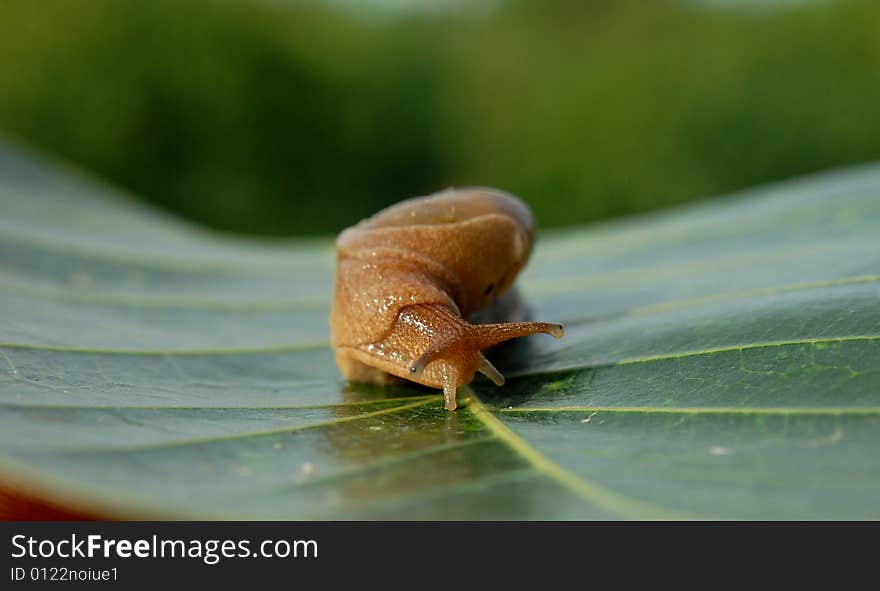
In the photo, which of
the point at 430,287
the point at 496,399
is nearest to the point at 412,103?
the point at 430,287

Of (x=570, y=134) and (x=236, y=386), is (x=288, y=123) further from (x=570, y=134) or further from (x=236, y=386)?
(x=236, y=386)

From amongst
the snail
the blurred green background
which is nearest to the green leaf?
the snail

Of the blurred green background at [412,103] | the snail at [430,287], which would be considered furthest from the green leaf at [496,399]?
the blurred green background at [412,103]

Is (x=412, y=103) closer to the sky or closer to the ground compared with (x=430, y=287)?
closer to the sky

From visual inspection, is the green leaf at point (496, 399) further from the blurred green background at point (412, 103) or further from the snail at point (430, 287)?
the blurred green background at point (412, 103)

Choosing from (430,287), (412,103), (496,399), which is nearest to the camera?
(496,399)

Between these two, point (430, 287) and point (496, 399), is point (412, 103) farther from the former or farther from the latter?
point (496, 399)

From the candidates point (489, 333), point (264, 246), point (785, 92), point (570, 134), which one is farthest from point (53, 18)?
point (489, 333)
